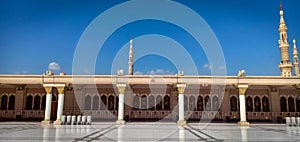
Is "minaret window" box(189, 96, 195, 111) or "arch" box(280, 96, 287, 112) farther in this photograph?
"minaret window" box(189, 96, 195, 111)

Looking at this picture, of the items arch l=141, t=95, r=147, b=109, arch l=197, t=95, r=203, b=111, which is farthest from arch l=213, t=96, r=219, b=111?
arch l=141, t=95, r=147, b=109

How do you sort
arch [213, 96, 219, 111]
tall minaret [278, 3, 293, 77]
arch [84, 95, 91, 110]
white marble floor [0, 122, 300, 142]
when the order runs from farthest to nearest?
tall minaret [278, 3, 293, 77], arch [213, 96, 219, 111], arch [84, 95, 91, 110], white marble floor [0, 122, 300, 142]

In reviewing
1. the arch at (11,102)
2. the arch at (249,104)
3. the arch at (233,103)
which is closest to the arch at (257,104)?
the arch at (249,104)

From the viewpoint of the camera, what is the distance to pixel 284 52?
39.4 meters

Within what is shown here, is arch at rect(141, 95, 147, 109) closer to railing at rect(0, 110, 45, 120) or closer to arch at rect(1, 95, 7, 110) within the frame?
railing at rect(0, 110, 45, 120)

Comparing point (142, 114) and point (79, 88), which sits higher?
point (79, 88)

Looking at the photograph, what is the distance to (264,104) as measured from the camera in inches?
876

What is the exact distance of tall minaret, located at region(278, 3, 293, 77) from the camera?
38062 millimetres

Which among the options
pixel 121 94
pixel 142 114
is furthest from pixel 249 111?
pixel 121 94

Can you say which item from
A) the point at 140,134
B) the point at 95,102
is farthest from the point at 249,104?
the point at 140,134

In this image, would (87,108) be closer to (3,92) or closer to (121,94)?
(121,94)

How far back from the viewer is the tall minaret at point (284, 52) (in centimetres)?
3806

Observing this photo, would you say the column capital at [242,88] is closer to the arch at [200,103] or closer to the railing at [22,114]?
the arch at [200,103]

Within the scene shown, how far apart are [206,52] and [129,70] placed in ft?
75.1
